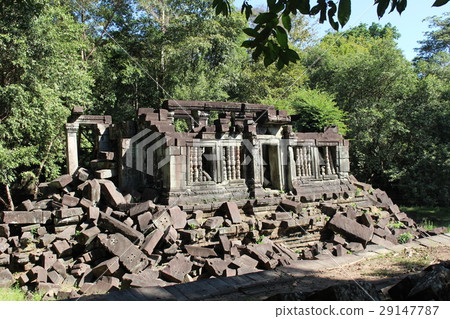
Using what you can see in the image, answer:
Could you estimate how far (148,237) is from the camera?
712 cm

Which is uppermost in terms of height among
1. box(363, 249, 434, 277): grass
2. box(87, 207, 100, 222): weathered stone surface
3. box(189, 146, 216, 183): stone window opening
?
box(189, 146, 216, 183): stone window opening

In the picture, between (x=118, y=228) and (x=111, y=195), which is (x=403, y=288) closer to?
(x=118, y=228)

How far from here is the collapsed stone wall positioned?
653 cm

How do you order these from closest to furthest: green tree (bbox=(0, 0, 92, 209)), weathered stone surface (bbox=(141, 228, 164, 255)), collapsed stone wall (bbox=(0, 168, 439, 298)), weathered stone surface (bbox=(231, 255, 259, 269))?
collapsed stone wall (bbox=(0, 168, 439, 298))
weathered stone surface (bbox=(231, 255, 259, 269))
weathered stone surface (bbox=(141, 228, 164, 255))
green tree (bbox=(0, 0, 92, 209))

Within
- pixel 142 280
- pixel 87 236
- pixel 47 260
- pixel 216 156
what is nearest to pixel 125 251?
pixel 142 280

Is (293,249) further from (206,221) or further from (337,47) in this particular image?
(337,47)

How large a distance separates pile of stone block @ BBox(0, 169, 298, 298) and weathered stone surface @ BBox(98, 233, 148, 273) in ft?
0.06

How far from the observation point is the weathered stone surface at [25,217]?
25.3 ft

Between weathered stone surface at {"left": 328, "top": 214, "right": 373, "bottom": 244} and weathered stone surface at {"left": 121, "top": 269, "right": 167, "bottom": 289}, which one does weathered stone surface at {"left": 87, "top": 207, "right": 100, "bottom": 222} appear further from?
weathered stone surface at {"left": 328, "top": 214, "right": 373, "bottom": 244}

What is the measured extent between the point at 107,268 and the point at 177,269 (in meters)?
1.28

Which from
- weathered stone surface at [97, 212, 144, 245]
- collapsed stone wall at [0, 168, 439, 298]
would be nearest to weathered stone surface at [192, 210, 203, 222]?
collapsed stone wall at [0, 168, 439, 298]

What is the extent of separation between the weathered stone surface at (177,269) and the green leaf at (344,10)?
5028 mm

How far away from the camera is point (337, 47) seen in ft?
85.3

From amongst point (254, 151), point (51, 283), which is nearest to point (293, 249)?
point (254, 151)
